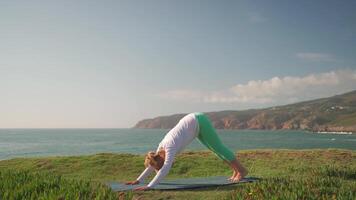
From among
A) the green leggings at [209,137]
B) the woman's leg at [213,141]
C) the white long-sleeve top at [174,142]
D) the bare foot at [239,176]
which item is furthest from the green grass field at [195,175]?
the green leggings at [209,137]

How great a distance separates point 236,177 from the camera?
33.9 feet

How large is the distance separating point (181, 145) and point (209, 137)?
100 centimetres

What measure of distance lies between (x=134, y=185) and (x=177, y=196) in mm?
1541

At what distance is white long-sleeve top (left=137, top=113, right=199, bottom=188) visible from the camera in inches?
347

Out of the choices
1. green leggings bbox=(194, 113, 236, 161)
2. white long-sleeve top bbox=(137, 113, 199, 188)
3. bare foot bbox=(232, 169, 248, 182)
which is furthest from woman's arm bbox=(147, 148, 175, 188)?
bare foot bbox=(232, 169, 248, 182)

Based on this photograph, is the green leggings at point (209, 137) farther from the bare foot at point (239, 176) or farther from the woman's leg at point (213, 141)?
the bare foot at point (239, 176)

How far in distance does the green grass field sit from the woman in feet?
1.98

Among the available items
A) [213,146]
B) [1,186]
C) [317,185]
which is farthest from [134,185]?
[317,185]

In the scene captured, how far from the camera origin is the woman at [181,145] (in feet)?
29.3

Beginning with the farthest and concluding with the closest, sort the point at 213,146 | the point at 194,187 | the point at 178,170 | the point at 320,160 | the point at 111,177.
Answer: the point at 320,160, the point at 178,170, the point at 111,177, the point at 213,146, the point at 194,187

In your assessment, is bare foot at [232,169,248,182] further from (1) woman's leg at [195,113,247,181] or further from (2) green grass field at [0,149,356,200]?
(2) green grass field at [0,149,356,200]

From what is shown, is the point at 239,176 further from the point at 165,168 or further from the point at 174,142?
the point at 165,168

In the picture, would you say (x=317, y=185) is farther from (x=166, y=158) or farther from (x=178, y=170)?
(x=178, y=170)

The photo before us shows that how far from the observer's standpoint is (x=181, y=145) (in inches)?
369
